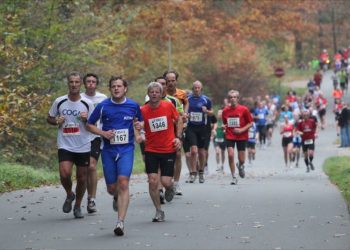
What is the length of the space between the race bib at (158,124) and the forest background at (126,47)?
3567 millimetres

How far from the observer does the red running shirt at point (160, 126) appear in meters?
12.8

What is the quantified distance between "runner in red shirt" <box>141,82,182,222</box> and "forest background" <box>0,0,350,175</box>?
355cm

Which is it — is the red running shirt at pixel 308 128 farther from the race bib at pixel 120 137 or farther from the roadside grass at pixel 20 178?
the race bib at pixel 120 137

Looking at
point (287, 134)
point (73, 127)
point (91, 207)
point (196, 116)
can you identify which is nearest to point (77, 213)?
point (91, 207)

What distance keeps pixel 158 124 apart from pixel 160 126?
0.04 m

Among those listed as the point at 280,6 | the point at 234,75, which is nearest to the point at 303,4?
the point at 280,6

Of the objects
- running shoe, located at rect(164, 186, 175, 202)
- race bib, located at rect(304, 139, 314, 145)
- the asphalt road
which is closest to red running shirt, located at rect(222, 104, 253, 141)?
the asphalt road

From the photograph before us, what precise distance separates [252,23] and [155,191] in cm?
4093

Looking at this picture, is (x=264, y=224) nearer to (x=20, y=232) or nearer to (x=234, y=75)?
(x=20, y=232)

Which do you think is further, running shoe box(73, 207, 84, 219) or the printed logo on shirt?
running shoe box(73, 207, 84, 219)

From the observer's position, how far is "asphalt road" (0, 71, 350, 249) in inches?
431

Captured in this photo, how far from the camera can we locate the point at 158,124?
506 inches

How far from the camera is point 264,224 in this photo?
41.2 ft

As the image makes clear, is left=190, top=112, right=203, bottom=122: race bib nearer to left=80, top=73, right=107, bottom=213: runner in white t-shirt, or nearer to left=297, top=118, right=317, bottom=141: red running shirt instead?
left=80, top=73, right=107, bottom=213: runner in white t-shirt
